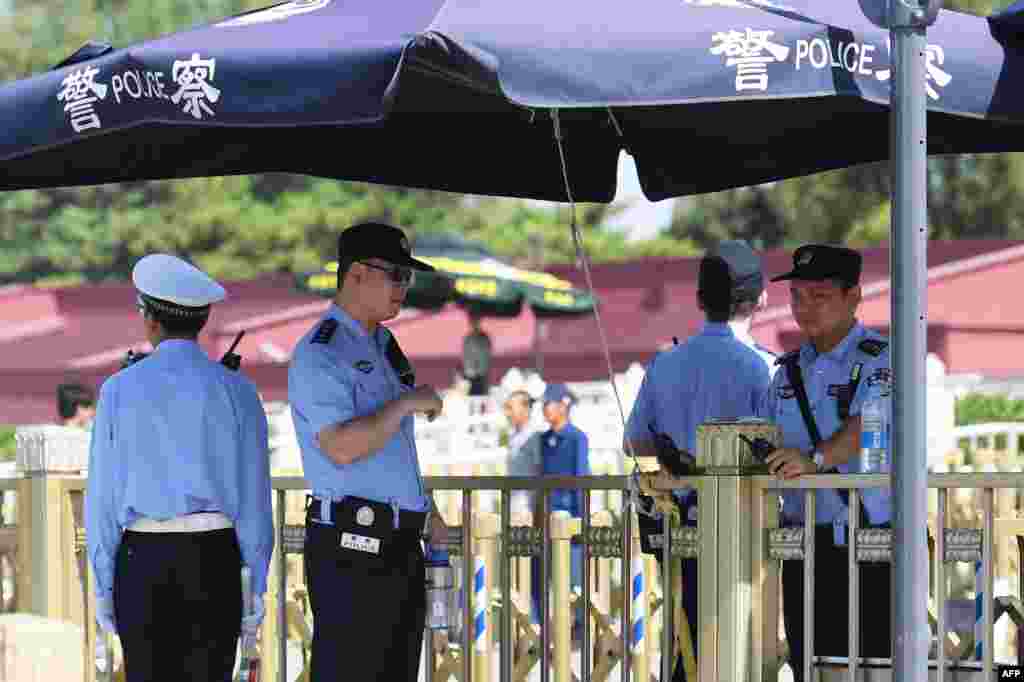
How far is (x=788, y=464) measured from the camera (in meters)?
6.03

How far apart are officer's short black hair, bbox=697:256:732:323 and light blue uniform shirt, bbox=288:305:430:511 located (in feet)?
4.06

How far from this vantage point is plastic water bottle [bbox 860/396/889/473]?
6023 millimetres

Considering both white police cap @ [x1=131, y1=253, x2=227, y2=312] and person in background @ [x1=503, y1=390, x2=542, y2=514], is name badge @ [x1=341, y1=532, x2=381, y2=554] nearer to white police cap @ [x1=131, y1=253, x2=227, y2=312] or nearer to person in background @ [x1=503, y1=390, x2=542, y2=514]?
white police cap @ [x1=131, y1=253, x2=227, y2=312]

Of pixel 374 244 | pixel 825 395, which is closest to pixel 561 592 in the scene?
pixel 825 395

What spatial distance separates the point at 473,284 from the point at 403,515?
2347cm

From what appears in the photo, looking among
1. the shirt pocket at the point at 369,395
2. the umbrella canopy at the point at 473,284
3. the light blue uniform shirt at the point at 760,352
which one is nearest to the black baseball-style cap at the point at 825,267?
the light blue uniform shirt at the point at 760,352

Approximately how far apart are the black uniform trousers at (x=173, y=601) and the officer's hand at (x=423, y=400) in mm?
725

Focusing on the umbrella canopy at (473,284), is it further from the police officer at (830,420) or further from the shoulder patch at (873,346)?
the shoulder patch at (873,346)

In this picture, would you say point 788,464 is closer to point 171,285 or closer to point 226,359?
point 226,359

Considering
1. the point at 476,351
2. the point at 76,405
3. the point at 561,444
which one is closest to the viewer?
the point at 76,405

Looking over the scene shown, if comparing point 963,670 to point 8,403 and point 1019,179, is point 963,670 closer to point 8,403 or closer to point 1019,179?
point 8,403

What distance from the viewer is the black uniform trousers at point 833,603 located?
6.32 m

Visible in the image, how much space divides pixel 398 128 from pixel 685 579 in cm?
217

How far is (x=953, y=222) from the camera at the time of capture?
5884 centimetres
